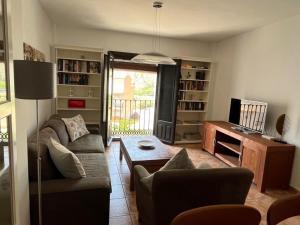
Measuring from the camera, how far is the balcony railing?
19.8ft

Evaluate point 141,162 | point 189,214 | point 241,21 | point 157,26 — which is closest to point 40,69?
point 189,214

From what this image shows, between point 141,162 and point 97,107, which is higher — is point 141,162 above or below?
below

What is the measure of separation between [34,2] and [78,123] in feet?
6.22

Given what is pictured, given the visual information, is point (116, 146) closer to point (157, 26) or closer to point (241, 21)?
point (157, 26)

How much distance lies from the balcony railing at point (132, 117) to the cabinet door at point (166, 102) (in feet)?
3.28

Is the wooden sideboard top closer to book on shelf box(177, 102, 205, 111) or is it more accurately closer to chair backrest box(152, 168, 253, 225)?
book on shelf box(177, 102, 205, 111)

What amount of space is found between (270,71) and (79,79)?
3.57 metres

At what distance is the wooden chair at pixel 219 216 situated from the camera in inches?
36.9

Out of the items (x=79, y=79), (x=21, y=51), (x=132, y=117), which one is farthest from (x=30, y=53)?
(x=132, y=117)

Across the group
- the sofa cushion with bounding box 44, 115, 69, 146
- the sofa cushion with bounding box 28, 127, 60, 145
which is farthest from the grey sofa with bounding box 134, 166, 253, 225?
the sofa cushion with bounding box 44, 115, 69, 146

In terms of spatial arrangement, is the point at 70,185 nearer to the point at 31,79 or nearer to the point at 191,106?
the point at 31,79

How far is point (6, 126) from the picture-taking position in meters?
1.13

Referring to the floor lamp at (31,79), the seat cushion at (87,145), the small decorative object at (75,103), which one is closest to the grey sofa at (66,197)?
the floor lamp at (31,79)

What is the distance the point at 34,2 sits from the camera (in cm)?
285
